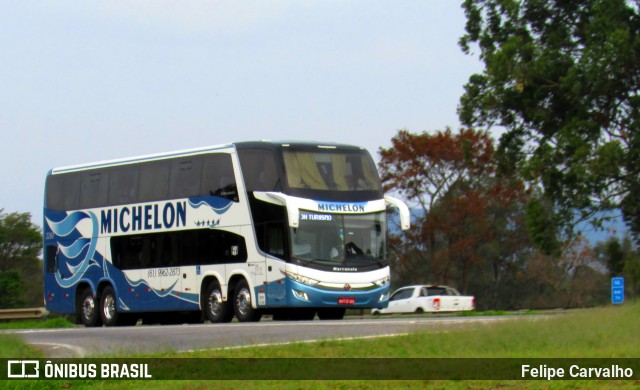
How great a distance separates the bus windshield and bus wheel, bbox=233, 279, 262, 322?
1813 millimetres

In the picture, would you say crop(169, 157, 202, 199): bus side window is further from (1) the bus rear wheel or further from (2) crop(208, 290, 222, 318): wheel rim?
(1) the bus rear wheel

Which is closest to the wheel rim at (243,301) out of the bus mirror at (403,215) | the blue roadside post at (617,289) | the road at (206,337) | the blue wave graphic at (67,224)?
the bus mirror at (403,215)

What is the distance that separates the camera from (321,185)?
93.5ft

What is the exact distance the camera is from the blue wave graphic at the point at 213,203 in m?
29.1

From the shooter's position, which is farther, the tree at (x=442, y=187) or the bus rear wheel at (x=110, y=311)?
the tree at (x=442, y=187)

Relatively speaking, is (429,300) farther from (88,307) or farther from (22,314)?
(88,307)

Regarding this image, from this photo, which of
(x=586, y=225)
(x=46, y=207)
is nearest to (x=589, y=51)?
(x=586, y=225)

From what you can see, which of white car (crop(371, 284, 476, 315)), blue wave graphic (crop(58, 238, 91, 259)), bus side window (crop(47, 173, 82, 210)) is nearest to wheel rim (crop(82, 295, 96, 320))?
blue wave graphic (crop(58, 238, 91, 259))

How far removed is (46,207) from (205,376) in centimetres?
2298

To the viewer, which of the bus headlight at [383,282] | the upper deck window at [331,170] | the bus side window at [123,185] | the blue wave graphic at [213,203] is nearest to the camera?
the upper deck window at [331,170]

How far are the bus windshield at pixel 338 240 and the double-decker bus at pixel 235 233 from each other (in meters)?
0.02

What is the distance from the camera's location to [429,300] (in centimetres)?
4538

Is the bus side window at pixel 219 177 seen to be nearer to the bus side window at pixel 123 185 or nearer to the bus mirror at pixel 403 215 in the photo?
the bus side window at pixel 123 185

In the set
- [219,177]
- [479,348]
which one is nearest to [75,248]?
[219,177]
